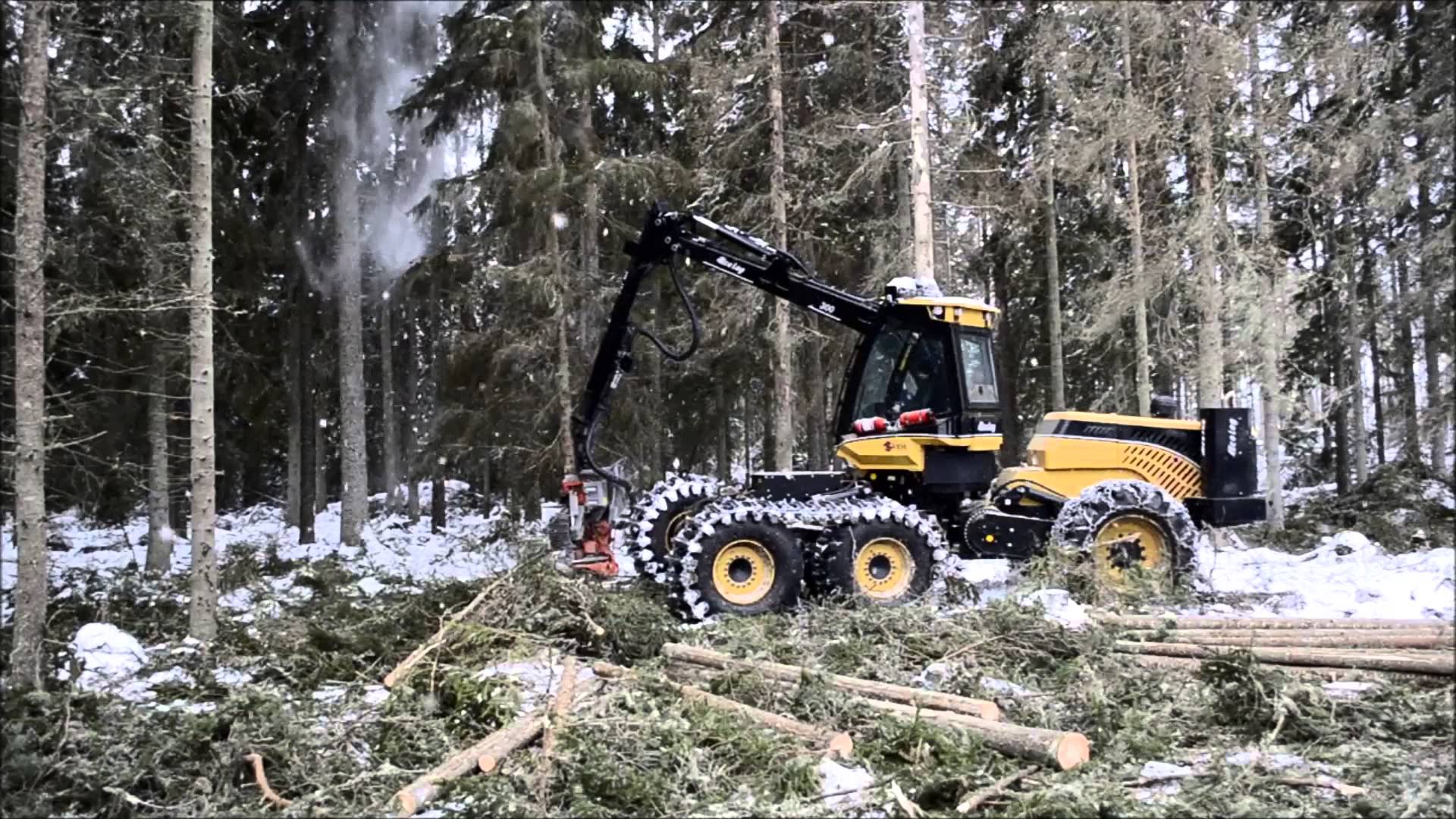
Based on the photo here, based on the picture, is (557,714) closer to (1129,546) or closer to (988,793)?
(988,793)

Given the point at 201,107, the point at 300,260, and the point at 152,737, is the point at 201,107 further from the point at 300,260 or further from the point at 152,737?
the point at 300,260

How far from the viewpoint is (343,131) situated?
657 inches

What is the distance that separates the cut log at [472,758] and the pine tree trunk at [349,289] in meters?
12.4

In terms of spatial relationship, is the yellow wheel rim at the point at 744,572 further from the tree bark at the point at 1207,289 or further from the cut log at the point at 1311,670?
the tree bark at the point at 1207,289

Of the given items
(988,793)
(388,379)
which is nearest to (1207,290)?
(988,793)

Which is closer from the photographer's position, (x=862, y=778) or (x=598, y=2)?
(x=862, y=778)

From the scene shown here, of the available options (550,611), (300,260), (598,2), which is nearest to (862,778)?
(550,611)

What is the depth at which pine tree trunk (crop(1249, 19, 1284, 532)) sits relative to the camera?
24.8 ft

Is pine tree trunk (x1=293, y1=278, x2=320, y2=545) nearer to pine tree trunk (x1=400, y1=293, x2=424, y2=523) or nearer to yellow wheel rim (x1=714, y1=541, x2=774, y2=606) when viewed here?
pine tree trunk (x1=400, y1=293, x2=424, y2=523)

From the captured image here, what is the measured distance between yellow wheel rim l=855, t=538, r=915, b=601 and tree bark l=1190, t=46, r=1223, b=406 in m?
4.78

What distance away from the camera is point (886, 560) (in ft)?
28.6

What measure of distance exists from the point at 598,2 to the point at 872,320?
9468 mm

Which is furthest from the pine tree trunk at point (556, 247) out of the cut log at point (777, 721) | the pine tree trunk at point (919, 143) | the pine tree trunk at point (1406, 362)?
the pine tree trunk at point (1406, 362)

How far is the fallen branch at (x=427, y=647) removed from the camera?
21.6 ft
